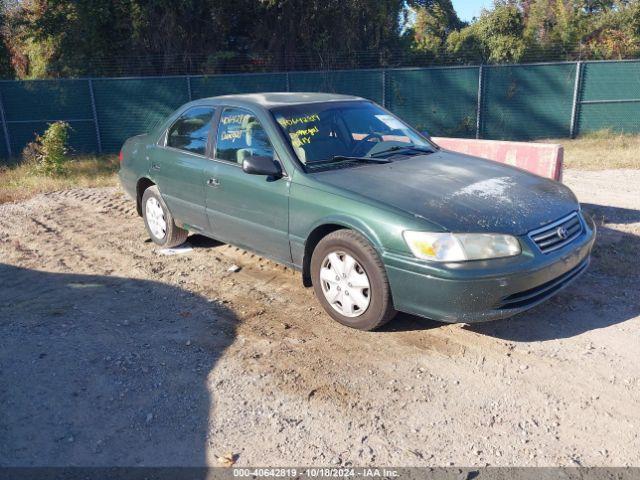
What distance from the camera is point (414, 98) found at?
15539 mm

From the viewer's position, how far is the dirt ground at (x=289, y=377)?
10.1 ft

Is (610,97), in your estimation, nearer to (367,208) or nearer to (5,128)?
(367,208)

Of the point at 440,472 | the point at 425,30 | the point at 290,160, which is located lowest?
the point at 440,472

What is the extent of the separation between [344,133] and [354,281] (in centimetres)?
152

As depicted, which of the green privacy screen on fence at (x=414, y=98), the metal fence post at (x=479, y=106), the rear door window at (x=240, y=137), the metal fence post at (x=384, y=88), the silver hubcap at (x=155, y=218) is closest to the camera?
the rear door window at (x=240, y=137)

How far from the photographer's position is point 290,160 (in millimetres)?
4660

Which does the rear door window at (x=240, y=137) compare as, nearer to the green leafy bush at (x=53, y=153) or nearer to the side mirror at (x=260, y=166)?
the side mirror at (x=260, y=166)

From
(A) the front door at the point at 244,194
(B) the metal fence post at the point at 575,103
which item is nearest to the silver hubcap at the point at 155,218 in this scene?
(A) the front door at the point at 244,194

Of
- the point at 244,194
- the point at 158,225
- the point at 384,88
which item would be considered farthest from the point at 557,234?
the point at 384,88

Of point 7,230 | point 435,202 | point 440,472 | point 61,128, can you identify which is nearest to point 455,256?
point 435,202

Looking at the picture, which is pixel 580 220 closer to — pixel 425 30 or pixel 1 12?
pixel 1 12

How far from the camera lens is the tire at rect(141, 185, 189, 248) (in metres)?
6.24

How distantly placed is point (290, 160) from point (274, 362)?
1608 millimetres

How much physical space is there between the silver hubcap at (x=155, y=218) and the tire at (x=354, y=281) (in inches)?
98.9
